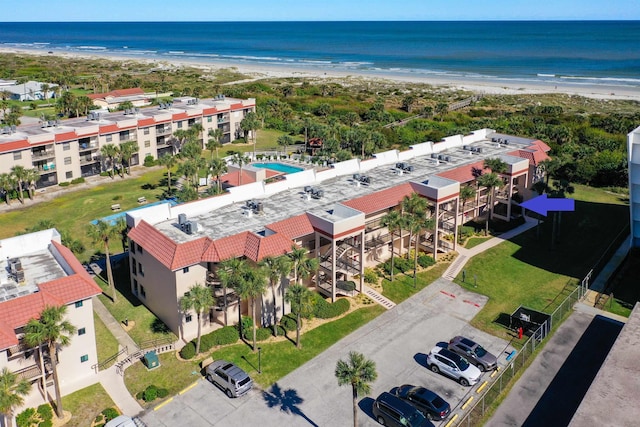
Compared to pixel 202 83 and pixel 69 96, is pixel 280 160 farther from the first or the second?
pixel 202 83

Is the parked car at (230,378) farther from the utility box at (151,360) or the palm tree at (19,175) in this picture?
the palm tree at (19,175)

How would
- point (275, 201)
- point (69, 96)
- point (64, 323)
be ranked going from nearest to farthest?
point (64, 323) → point (275, 201) → point (69, 96)

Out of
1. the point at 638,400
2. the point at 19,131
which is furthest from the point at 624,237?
the point at 19,131

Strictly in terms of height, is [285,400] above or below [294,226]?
below

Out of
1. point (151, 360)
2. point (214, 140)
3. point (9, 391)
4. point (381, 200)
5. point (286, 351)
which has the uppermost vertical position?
point (214, 140)

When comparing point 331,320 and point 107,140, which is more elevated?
point 107,140

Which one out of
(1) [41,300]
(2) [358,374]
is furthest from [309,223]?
(1) [41,300]

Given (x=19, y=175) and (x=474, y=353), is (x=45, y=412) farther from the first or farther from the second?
(x=19, y=175)

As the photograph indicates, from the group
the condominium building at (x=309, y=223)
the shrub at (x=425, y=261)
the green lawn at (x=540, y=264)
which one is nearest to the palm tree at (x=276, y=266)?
the condominium building at (x=309, y=223)
